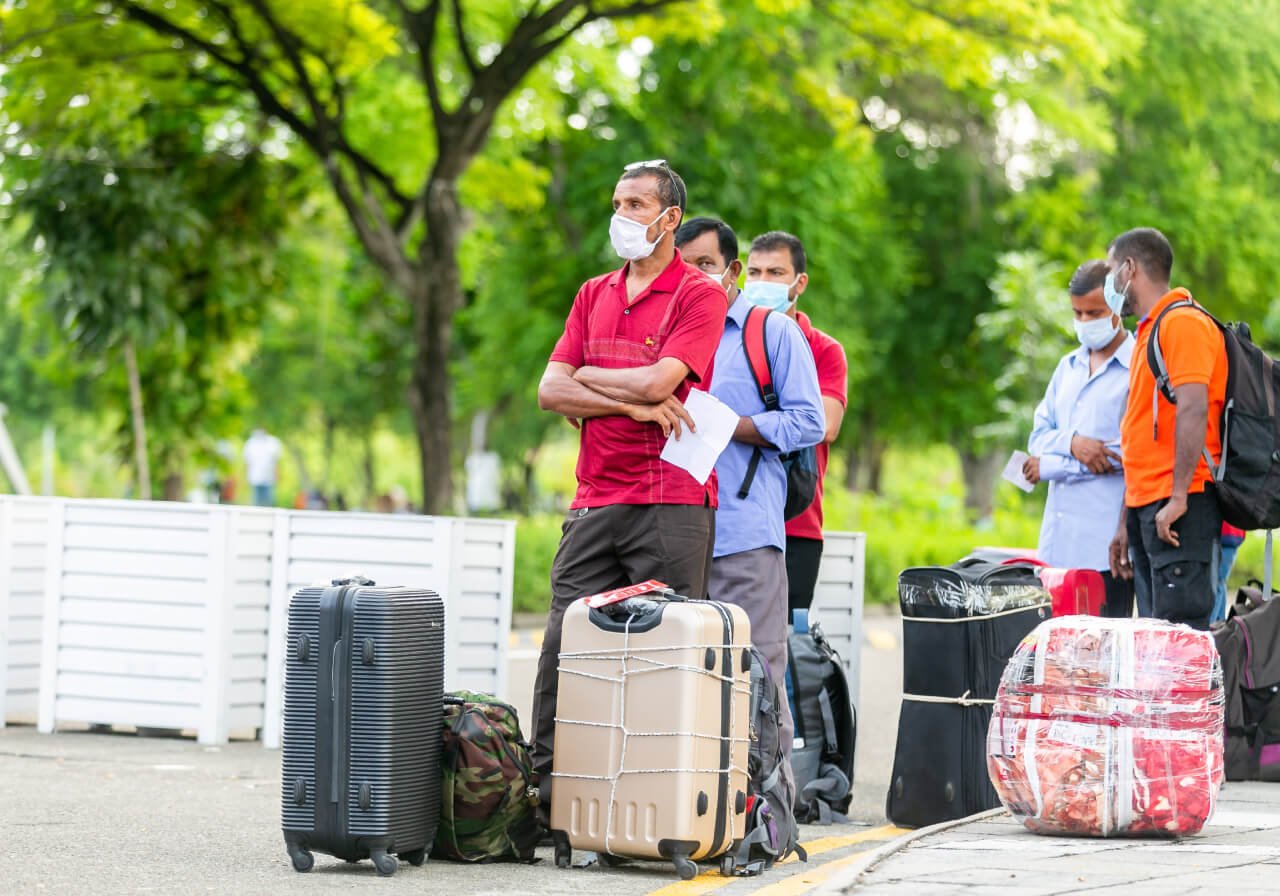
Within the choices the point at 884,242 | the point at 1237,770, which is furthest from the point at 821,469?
the point at 884,242

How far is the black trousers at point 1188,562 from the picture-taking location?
725cm

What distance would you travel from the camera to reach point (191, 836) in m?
6.36

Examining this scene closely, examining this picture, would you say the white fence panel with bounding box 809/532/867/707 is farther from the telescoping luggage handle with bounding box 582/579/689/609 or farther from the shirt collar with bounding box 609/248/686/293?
the telescoping luggage handle with bounding box 582/579/689/609

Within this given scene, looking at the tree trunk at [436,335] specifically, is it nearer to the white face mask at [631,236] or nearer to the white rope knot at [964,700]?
the white rope knot at [964,700]

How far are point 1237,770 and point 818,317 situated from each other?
20910 millimetres

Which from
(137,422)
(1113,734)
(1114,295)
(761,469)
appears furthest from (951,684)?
(137,422)

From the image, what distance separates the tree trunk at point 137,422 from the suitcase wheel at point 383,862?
588 inches

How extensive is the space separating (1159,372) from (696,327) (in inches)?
85.6

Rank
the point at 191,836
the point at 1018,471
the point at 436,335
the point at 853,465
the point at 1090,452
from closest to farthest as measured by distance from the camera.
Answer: the point at 191,836 → the point at 1090,452 → the point at 1018,471 → the point at 436,335 → the point at 853,465

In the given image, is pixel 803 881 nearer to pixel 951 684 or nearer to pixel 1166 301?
pixel 951 684

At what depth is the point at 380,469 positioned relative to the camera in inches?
3184

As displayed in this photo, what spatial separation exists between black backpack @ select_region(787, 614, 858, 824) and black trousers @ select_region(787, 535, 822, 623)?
150mm

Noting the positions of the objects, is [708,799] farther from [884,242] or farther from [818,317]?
[884,242]

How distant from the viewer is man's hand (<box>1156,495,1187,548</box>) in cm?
717
